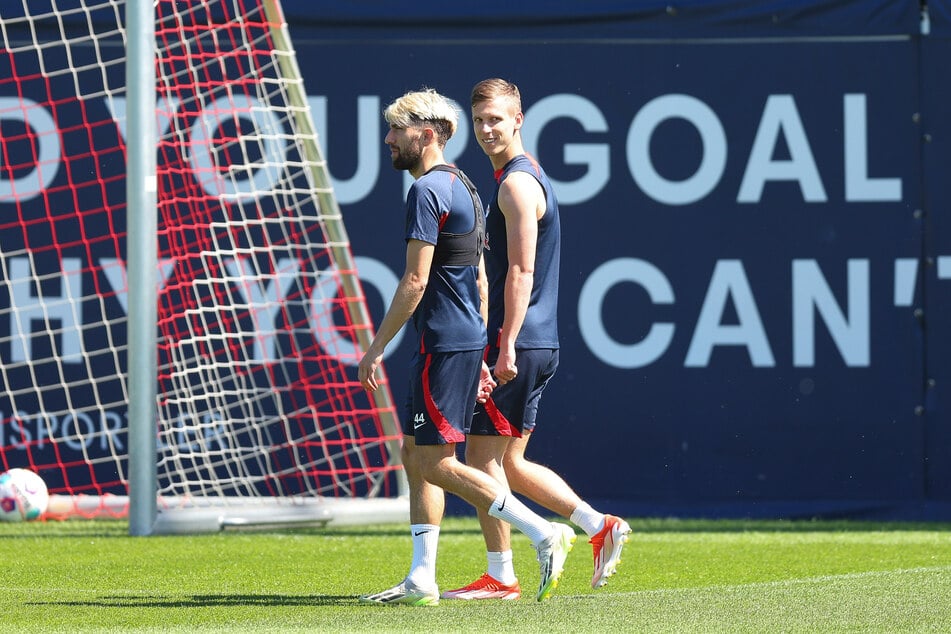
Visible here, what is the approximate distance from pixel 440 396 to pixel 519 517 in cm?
45

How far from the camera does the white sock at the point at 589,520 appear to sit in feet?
16.6

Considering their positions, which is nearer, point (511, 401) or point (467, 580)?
point (511, 401)

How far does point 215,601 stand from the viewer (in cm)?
504

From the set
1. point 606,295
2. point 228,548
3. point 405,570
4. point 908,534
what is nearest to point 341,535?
point 228,548

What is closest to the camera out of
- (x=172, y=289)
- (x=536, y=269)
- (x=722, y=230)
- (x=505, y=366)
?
(x=505, y=366)

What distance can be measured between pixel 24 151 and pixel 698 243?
3.74 metres

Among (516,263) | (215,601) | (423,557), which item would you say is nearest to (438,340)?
(516,263)

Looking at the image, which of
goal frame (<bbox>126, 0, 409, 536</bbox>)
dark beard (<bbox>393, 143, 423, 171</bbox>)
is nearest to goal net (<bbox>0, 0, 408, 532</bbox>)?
goal frame (<bbox>126, 0, 409, 536</bbox>)

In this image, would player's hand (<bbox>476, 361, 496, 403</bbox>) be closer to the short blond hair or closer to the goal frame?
the short blond hair

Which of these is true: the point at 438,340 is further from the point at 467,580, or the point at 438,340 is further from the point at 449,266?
the point at 467,580

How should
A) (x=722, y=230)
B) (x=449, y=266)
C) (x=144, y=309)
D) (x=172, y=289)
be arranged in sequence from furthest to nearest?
(x=722, y=230) → (x=172, y=289) → (x=144, y=309) → (x=449, y=266)

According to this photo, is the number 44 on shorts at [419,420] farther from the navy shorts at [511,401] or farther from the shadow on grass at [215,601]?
the shadow on grass at [215,601]

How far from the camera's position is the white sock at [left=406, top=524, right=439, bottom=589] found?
4.83 m

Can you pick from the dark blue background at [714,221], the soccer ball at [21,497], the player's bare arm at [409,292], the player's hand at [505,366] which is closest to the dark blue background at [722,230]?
the dark blue background at [714,221]
